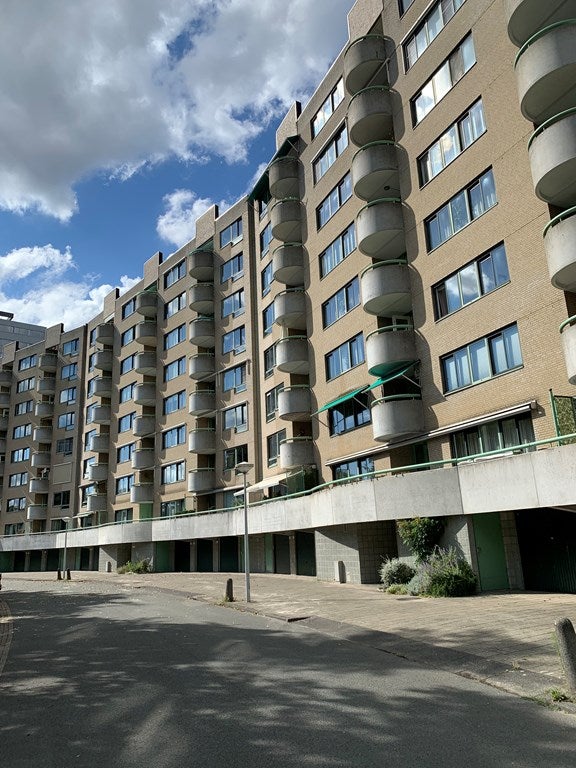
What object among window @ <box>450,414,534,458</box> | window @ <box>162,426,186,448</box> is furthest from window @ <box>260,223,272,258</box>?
window @ <box>450,414,534,458</box>

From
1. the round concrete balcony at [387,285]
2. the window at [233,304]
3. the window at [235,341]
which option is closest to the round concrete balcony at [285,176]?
the window at [233,304]

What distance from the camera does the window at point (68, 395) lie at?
68.6m

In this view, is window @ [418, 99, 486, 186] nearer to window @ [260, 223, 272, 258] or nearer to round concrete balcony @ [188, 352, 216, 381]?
window @ [260, 223, 272, 258]

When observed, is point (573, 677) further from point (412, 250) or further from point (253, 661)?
point (412, 250)

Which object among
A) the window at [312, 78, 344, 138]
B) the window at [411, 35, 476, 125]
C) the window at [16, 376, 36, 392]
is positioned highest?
the window at [312, 78, 344, 138]

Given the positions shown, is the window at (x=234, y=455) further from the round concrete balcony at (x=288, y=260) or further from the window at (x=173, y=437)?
the round concrete balcony at (x=288, y=260)

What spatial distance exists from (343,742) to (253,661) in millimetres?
4515

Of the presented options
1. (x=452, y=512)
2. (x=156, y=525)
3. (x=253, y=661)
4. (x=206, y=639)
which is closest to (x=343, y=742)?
(x=253, y=661)

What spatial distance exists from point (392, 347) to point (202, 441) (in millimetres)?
23279

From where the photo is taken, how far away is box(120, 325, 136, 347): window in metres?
59.0

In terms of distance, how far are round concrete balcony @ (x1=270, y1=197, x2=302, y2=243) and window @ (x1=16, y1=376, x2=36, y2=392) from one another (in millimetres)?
49606

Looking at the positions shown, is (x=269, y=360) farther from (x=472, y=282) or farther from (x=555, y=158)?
(x=555, y=158)

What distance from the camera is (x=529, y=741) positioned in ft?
21.0

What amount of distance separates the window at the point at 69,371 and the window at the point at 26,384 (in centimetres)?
616
